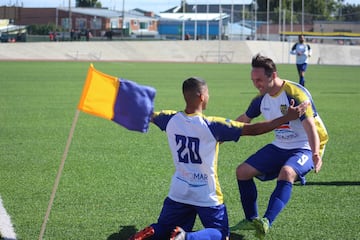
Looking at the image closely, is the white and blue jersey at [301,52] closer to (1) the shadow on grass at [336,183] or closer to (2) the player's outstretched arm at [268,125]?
(1) the shadow on grass at [336,183]

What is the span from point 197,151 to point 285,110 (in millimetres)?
1514

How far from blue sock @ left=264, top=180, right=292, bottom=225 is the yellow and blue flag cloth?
5.27 feet

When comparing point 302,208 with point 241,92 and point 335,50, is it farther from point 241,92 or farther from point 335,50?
point 335,50

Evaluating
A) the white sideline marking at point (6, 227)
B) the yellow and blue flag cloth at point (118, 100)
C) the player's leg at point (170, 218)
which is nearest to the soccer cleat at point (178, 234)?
the player's leg at point (170, 218)

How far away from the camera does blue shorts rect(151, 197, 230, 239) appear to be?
6.01 metres

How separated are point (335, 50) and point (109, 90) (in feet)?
209

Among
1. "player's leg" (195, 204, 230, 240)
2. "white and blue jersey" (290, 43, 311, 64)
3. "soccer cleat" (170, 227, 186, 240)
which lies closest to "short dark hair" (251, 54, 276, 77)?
"player's leg" (195, 204, 230, 240)

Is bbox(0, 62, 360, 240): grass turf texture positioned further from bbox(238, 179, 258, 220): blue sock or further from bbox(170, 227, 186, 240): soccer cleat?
bbox(170, 227, 186, 240): soccer cleat

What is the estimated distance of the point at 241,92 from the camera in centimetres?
2555

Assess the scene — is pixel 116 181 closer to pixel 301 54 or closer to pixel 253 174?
pixel 253 174

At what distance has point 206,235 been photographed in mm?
5914

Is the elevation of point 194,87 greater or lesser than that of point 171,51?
lesser

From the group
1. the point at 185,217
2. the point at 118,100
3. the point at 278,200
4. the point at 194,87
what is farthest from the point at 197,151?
the point at 278,200

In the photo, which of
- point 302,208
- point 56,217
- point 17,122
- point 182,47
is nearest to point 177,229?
point 56,217
